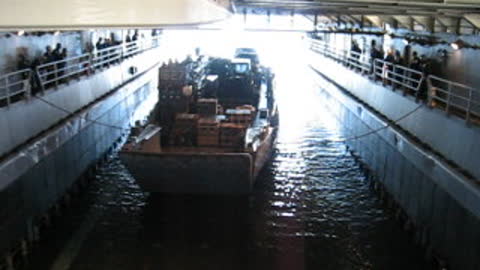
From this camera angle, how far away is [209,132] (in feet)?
52.0

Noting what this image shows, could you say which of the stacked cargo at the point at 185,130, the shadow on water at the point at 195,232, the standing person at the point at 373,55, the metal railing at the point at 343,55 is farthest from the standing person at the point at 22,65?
the metal railing at the point at 343,55

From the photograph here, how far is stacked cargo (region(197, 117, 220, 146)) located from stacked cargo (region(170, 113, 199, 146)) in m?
0.36

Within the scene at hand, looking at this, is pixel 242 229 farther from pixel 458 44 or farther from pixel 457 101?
pixel 458 44

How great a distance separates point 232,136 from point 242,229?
11.7 feet

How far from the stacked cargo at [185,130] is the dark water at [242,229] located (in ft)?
6.75

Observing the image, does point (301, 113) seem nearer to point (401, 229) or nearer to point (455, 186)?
point (401, 229)

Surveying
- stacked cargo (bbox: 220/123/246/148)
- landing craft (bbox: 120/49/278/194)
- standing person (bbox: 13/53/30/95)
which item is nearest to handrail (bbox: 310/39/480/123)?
landing craft (bbox: 120/49/278/194)

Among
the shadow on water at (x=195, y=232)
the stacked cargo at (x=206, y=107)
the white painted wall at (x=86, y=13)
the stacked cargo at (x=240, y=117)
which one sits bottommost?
the shadow on water at (x=195, y=232)

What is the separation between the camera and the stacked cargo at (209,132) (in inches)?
623

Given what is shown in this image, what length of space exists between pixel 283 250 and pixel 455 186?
14.2ft

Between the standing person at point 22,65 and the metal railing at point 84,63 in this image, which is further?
the standing person at point 22,65

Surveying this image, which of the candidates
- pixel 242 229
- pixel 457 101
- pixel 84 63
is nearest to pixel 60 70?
pixel 84 63

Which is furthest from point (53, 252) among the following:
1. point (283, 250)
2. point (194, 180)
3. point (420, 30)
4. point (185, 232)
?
point (420, 30)

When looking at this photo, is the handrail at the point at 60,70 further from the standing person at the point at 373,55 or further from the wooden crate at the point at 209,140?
the standing person at the point at 373,55
